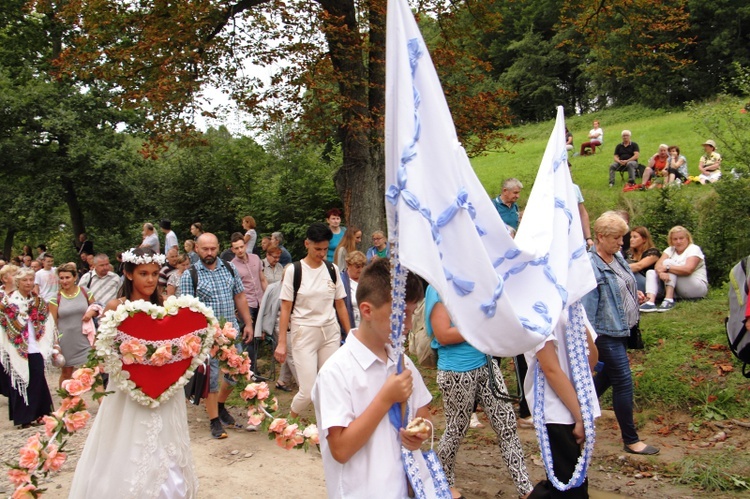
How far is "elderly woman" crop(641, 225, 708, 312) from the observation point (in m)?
9.27

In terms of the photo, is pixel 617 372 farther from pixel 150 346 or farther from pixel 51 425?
pixel 51 425

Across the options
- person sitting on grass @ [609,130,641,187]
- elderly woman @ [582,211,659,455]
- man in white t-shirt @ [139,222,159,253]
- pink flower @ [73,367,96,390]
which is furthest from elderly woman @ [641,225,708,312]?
man in white t-shirt @ [139,222,159,253]

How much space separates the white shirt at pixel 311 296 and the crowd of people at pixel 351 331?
0.5 inches

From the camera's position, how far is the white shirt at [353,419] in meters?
2.80

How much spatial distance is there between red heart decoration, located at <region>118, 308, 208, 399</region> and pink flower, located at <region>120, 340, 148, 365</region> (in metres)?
0.04

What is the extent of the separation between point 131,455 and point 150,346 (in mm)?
721

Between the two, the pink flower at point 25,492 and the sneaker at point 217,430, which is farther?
the sneaker at point 217,430

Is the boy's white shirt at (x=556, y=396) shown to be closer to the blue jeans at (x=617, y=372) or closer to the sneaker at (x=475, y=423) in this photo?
the blue jeans at (x=617, y=372)

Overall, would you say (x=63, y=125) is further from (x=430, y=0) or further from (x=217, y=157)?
(x=430, y=0)

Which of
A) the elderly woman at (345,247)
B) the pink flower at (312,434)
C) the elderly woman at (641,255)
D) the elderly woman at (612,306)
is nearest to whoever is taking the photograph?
the pink flower at (312,434)

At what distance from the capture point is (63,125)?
76.7 feet

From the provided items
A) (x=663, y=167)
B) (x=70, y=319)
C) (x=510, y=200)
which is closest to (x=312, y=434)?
(x=510, y=200)

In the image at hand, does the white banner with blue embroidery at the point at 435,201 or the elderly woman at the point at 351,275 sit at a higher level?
the white banner with blue embroidery at the point at 435,201

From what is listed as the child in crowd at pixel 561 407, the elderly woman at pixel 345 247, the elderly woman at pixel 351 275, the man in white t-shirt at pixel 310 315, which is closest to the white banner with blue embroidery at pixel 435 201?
the child in crowd at pixel 561 407
